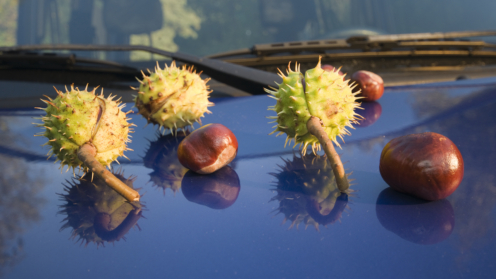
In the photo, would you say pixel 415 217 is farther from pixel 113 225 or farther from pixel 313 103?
pixel 113 225

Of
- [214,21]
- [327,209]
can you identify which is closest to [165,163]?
[327,209]

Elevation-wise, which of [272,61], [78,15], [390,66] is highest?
[78,15]

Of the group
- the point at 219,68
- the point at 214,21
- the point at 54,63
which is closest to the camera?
the point at 219,68

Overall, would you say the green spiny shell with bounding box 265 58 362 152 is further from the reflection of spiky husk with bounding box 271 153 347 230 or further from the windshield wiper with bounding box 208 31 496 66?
the windshield wiper with bounding box 208 31 496 66

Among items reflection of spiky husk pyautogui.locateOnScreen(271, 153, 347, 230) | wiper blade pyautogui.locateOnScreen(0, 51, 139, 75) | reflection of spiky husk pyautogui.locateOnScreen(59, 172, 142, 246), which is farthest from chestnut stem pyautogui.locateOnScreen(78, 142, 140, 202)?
Result: wiper blade pyautogui.locateOnScreen(0, 51, 139, 75)

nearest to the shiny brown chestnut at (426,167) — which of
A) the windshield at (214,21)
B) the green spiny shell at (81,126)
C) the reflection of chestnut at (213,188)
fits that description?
the reflection of chestnut at (213,188)

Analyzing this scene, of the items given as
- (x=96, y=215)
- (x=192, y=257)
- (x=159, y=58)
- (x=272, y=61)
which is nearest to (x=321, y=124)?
(x=192, y=257)

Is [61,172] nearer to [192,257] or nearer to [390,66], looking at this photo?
[192,257]

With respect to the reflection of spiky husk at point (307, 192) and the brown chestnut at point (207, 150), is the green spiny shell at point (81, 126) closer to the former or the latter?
the brown chestnut at point (207, 150)
